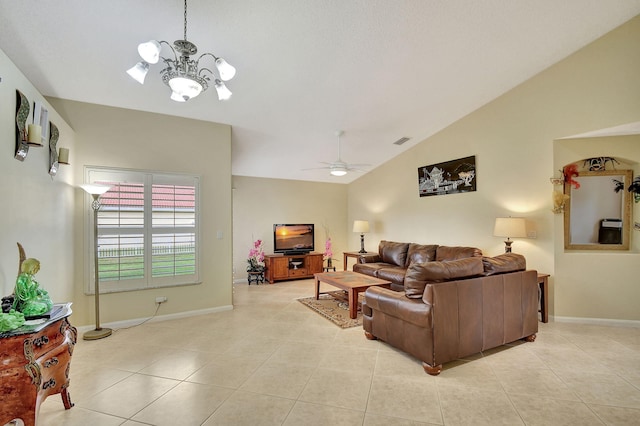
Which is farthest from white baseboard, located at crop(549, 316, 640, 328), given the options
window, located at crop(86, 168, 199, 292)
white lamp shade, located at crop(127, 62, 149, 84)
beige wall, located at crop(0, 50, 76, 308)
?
beige wall, located at crop(0, 50, 76, 308)

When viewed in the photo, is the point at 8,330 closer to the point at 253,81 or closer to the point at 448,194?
the point at 253,81

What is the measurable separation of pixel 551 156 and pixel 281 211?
5342mm

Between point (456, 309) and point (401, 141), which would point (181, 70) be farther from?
point (401, 141)

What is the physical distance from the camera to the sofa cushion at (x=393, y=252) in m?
5.61

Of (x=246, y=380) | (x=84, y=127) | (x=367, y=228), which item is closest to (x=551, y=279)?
(x=367, y=228)

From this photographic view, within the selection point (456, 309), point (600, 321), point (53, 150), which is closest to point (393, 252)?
point (600, 321)

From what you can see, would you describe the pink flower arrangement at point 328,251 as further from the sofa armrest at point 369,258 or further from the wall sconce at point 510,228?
the wall sconce at point 510,228

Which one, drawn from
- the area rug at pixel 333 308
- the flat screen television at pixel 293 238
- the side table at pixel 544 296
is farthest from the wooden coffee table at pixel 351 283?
the flat screen television at pixel 293 238

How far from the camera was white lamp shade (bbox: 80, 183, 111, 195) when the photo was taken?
3.27 meters

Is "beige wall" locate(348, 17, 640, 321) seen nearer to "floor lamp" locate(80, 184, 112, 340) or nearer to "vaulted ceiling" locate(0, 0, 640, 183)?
"vaulted ceiling" locate(0, 0, 640, 183)

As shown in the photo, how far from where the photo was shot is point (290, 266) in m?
6.72

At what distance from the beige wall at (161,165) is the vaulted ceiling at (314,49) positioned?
0.18m

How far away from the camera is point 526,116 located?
4117mm

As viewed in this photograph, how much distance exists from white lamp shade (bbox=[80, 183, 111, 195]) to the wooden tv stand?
Answer: 11.9 ft
